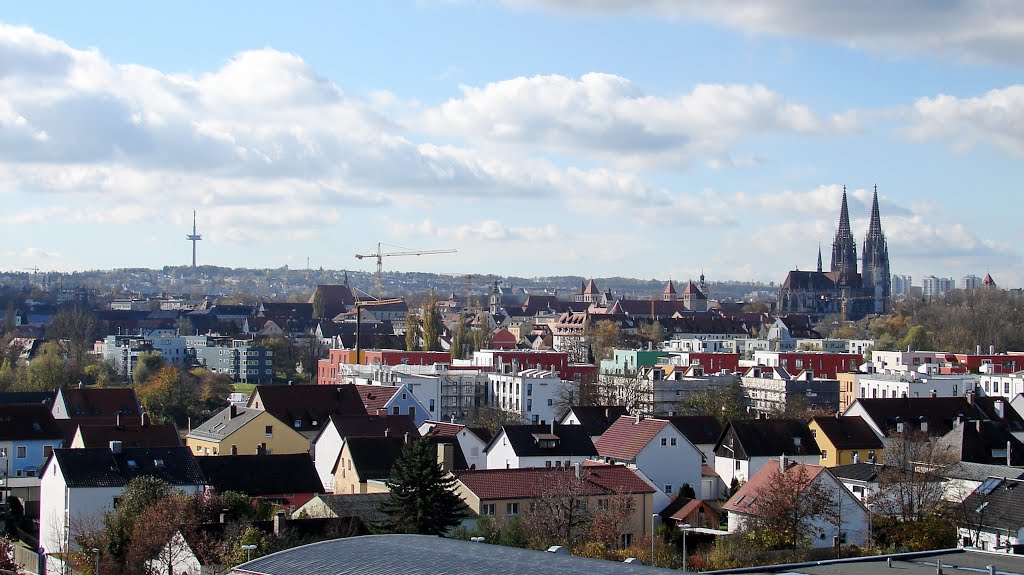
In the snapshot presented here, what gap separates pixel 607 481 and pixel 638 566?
19.3 m

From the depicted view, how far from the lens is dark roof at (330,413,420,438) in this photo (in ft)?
168

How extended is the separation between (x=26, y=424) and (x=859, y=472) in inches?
1189

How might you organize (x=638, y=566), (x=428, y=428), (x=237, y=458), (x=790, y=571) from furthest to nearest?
1. (x=428, y=428)
2. (x=237, y=458)
3. (x=790, y=571)
4. (x=638, y=566)

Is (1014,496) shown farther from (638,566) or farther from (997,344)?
(997,344)

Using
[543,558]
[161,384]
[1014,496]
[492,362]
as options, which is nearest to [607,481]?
[1014,496]

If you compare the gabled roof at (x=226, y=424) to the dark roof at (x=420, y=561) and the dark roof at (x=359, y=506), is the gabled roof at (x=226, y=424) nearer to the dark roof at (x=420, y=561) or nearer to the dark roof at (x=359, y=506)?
the dark roof at (x=359, y=506)

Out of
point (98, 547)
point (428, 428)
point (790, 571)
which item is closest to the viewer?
point (790, 571)

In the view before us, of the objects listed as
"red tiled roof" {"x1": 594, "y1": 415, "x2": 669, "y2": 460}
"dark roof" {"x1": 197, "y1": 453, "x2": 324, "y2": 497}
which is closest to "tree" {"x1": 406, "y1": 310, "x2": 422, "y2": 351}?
"red tiled roof" {"x1": 594, "y1": 415, "x2": 669, "y2": 460}

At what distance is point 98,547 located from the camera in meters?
31.0

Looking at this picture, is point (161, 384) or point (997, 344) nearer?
point (161, 384)

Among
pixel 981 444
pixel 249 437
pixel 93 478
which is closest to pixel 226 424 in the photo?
pixel 249 437

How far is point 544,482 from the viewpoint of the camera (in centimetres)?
3859

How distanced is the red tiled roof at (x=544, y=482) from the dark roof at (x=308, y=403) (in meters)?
21.9

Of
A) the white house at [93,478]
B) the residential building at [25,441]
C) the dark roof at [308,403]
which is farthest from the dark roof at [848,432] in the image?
the residential building at [25,441]
